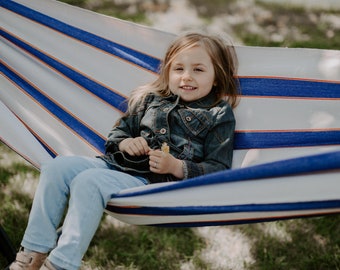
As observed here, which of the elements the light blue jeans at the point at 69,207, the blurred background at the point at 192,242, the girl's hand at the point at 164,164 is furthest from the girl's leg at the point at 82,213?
the blurred background at the point at 192,242

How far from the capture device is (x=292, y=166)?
4.01ft

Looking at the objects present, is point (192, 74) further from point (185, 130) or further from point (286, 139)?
point (286, 139)

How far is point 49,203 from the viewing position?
59.2 inches

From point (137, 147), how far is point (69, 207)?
38cm

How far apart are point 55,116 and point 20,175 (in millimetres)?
692

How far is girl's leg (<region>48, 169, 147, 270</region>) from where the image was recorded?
53.9 inches

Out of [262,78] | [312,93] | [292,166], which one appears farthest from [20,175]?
[292,166]

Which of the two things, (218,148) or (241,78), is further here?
(241,78)

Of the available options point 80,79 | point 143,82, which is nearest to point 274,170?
point 143,82

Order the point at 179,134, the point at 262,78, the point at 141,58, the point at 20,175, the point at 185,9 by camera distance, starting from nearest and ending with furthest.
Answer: the point at 179,134
the point at 262,78
the point at 141,58
the point at 20,175
the point at 185,9

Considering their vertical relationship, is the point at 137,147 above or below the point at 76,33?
below

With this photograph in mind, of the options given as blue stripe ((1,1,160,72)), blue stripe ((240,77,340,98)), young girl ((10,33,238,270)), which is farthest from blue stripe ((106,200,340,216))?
blue stripe ((1,1,160,72))

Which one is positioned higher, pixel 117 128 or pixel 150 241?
pixel 117 128

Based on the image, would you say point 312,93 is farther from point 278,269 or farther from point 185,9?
point 185,9
